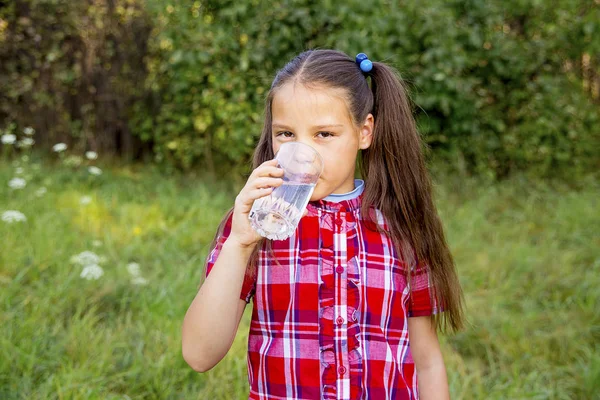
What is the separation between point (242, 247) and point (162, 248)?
2.39m

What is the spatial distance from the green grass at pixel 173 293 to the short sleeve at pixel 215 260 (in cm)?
91

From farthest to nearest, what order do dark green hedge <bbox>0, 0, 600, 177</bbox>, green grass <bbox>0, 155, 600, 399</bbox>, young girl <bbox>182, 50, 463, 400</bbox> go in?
dark green hedge <bbox>0, 0, 600, 177</bbox> < green grass <bbox>0, 155, 600, 399</bbox> < young girl <bbox>182, 50, 463, 400</bbox>

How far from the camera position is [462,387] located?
2.70 metres

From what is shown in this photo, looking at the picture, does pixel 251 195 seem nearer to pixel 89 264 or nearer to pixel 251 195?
pixel 251 195

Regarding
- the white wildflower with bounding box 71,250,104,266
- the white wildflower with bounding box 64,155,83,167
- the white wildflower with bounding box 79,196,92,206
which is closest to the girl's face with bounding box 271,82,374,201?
the white wildflower with bounding box 71,250,104,266

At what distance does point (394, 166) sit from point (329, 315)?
1.40 feet

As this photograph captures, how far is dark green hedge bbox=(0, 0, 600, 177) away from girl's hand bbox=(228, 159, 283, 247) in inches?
135

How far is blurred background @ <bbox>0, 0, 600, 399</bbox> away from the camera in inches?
105

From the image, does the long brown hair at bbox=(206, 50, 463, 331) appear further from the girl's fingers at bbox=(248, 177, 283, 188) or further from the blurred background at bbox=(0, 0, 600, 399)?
the blurred background at bbox=(0, 0, 600, 399)

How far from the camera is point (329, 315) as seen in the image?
1.44m

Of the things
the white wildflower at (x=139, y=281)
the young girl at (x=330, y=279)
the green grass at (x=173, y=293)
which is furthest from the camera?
the white wildflower at (x=139, y=281)

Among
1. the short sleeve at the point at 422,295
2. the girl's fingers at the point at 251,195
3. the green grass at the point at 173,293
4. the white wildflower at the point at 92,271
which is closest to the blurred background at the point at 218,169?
the green grass at the point at 173,293

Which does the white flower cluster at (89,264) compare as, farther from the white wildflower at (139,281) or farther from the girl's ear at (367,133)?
the girl's ear at (367,133)

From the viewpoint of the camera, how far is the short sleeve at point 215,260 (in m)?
1.50
